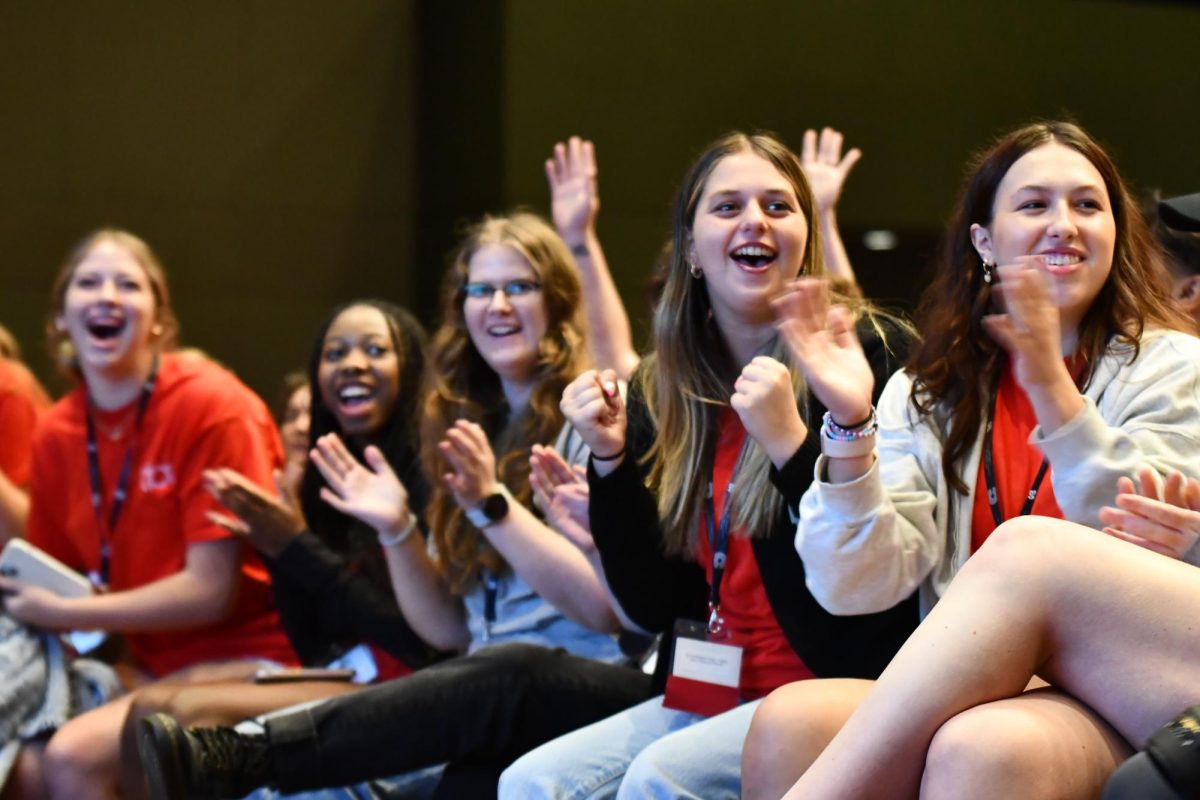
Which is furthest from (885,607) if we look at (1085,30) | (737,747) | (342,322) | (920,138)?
(1085,30)

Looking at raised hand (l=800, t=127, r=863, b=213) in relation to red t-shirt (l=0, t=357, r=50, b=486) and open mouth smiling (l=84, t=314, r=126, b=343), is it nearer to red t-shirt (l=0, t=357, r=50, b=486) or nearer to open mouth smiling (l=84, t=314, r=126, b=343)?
open mouth smiling (l=84, t=314, r=126, b=343)

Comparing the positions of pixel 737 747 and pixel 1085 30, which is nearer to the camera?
pixel 737 747

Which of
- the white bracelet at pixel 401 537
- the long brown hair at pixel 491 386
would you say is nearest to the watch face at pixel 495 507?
the long brown hair at pixel 491 386

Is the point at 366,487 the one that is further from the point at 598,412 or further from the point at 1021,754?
the point at 1021,754

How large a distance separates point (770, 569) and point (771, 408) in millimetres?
291

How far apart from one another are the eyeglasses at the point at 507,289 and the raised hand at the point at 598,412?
0.67 meters

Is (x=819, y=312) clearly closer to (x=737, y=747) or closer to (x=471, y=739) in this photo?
(x=737, y=747)

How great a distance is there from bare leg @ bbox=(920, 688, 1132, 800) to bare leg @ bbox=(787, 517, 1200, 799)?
3 cm

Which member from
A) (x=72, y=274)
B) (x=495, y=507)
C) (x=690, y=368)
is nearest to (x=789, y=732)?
(x=690, y=368)

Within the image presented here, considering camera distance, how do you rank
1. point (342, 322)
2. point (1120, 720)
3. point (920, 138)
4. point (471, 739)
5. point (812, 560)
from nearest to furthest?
point (1120, 720)
point (812, 560)
point (471, 739)
point (342, 322)
point (920, 138)

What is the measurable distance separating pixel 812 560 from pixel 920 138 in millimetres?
3757

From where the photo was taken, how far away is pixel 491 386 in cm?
337

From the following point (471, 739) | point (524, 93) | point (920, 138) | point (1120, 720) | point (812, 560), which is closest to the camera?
point (1120, 720)

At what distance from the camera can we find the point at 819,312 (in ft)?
7.32
